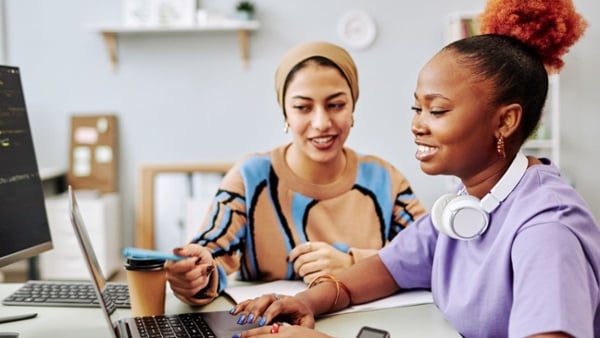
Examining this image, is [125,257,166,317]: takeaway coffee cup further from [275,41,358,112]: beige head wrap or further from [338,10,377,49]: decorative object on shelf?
[338,10,377,49]: decorative object on shelf

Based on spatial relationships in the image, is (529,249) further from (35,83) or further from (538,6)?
(35,83)

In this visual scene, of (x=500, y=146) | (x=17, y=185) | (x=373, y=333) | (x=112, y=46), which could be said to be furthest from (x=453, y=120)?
(x=112, y=46)

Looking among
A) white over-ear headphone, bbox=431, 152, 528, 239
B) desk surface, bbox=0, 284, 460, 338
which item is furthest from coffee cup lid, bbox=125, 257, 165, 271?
white over-ear headphone, bbox=431, 152, 528, 239

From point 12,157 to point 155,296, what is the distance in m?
0.38

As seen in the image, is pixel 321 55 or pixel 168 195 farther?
pixel 168 195

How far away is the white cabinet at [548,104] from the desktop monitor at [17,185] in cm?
307

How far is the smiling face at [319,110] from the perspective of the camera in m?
1.62

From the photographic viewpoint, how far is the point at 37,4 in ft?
14.0

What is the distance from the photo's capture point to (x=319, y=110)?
5.30ft

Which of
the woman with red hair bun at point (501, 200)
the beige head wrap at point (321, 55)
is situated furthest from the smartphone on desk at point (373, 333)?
the beige head wrap at point (321, 55)

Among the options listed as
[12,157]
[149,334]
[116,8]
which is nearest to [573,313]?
[149,334]

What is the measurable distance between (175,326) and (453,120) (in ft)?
1.93

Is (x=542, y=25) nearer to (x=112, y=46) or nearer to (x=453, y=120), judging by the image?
(x=453, y=120)

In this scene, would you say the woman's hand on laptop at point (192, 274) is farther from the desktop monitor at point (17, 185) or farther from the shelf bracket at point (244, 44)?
the shelf bracket at point (244, 44)
